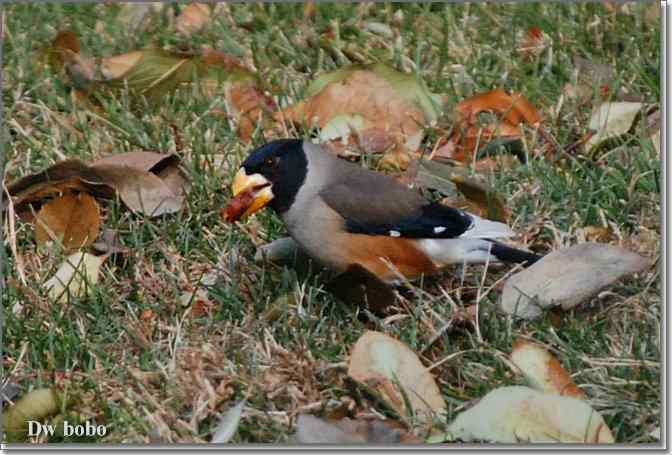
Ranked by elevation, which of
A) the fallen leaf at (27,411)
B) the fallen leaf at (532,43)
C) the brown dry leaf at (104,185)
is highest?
the fallen leaf at (532,43)

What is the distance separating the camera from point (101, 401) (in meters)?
4.27

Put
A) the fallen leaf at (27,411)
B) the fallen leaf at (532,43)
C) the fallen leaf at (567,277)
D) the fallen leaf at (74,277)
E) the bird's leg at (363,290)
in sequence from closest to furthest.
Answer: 1. the fallen leaf at (27,411)
2. the fallen leaf at (567,277)
3. the bird's leg at (363,290)
4. the fallen leaf at (74,277)
5. the fallen leaf at (532,43)

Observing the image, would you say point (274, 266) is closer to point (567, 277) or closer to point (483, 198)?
point (483, 198)

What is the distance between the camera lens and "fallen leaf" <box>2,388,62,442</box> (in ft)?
13.8

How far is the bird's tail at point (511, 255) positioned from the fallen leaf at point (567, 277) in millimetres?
174

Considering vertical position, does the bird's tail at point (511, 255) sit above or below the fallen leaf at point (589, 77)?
below

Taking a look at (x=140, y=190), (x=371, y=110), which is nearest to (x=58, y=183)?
(x=140, y=190)

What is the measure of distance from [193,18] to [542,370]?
9.99 ft

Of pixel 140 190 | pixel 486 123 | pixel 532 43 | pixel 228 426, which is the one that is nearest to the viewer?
pixel 228 426

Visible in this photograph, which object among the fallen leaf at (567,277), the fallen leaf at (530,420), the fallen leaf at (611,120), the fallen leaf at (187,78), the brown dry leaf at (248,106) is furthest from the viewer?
the fallen leaf at (187,78)

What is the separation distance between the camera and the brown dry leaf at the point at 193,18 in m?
6.46

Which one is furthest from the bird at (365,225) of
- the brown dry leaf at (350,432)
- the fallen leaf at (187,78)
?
the fallen leaf at (187,78)

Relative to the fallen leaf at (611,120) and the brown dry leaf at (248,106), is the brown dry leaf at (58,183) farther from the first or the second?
the fallen leaf at (611,120)

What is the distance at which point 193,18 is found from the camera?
6.52 m
